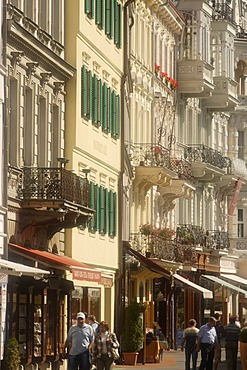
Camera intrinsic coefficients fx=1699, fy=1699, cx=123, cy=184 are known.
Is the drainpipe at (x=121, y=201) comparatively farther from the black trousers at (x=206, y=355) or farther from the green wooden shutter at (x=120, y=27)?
the black trousers at (x=206, y=355)

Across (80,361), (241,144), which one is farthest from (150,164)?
(241,144)

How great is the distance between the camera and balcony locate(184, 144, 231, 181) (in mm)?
76375

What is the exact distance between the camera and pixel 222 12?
86.1 metres

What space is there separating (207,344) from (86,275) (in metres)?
4.30

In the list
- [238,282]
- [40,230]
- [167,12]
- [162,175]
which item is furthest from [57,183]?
[238,282]

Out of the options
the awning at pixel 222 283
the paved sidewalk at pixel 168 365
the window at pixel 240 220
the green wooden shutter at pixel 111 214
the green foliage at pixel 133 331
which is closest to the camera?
the paved sidewalk at pixel 168 365

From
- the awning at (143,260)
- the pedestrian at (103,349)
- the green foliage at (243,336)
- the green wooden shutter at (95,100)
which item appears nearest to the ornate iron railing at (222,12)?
the awning at (143,260)

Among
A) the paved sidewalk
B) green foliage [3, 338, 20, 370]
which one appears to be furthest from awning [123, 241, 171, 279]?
green foliage [3, 338, 20, 370]

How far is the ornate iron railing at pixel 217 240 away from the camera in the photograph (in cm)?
7881

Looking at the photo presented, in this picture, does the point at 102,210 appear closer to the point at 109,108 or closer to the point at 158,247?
the point at 109,108

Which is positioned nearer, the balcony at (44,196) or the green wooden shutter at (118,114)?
the balcony at (44,196)

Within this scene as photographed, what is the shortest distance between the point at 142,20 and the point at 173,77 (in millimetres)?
10166

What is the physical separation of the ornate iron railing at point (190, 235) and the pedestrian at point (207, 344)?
25210 millimetres

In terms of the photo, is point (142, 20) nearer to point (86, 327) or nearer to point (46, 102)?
point (46, 102)
